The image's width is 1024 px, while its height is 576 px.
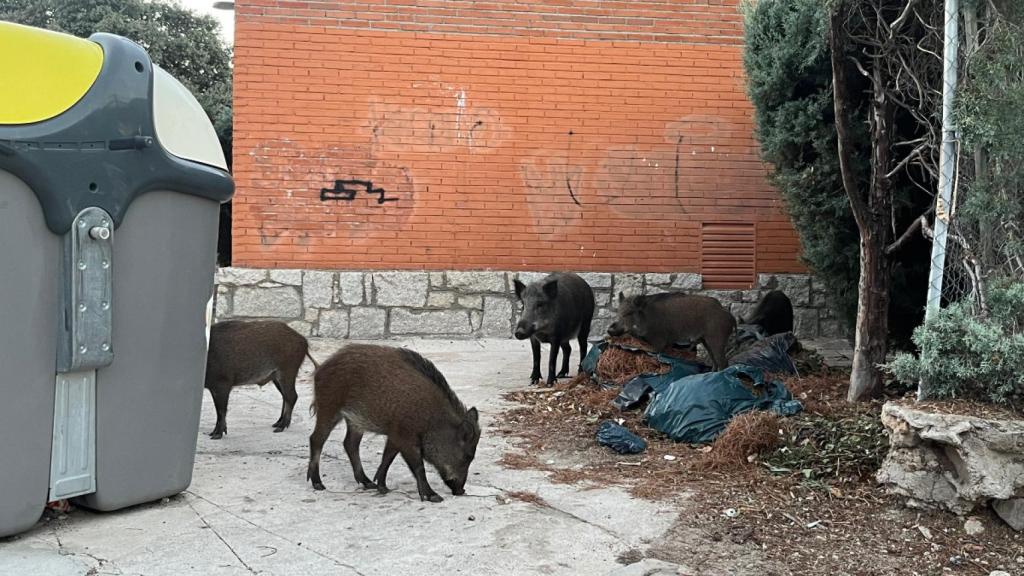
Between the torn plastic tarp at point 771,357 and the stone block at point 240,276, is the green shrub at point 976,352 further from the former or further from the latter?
the stone block at point 240,276

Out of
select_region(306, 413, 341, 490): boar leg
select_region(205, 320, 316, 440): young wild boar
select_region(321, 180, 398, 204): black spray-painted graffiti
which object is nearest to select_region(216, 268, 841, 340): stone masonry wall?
select_region(321, 180, 398, 204): black spray-painted graffiti

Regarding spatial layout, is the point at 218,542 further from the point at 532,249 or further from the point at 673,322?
the point at 532,249

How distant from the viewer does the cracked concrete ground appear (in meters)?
4.13

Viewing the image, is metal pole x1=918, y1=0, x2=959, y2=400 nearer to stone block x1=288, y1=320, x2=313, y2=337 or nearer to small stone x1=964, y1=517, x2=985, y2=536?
small stone x1=964, y1=517, x2=985, y2=536

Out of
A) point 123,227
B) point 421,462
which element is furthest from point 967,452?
point 123,227

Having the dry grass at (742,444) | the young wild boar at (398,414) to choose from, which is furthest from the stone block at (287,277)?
the dry grass at (742,444)

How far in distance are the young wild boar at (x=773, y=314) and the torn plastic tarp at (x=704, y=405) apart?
3.31 metres

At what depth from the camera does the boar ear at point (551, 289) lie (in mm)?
9047

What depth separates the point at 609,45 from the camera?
11.4 metres

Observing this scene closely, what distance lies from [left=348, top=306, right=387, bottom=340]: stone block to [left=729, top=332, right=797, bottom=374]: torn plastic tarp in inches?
172

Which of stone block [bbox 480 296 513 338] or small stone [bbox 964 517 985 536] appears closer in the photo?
small stone [bbox 964 517 985 536]

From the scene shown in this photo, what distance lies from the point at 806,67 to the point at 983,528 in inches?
183

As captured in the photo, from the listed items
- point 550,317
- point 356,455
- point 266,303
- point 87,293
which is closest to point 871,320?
point 550,317

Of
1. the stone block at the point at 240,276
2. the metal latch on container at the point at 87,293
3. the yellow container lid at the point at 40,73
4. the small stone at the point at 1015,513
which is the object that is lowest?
the small stone at the point at 1015,513
